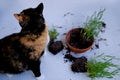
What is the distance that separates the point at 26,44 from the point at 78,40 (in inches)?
14.3

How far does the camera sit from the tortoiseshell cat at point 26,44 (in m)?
1.32

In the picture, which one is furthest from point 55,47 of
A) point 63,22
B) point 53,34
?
point 63,22

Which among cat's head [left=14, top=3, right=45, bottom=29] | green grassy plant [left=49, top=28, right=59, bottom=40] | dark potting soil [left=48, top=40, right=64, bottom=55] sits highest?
cat's head [left=14, top=3, right=45, bottom=29]

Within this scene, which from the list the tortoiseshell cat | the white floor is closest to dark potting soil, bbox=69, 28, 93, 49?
the white floor

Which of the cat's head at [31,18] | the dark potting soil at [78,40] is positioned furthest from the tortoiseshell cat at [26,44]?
the dark potting soil at [78,40]

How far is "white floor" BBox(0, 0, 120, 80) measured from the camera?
1.53m

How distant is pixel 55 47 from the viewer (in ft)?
5.13

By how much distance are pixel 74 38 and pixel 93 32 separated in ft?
0.39

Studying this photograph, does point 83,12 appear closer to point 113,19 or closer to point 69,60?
point 113,19

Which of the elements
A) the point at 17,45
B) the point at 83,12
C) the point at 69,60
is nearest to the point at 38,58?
the point at 17,45

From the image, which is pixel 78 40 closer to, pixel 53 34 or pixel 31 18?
pixel 53 34

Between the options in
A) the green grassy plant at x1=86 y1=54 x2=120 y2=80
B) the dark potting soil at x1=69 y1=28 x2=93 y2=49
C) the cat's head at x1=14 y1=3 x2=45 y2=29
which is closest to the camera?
the cat's head at x1=14 y1=3 x2=45 y2=29

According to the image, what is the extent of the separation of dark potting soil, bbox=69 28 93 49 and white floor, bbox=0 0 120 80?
0.06 m

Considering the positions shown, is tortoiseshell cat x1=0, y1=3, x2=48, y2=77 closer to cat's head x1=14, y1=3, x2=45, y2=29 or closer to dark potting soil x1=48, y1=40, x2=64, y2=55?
cat's head x1=14, y1=3, x2=45, y2=29
